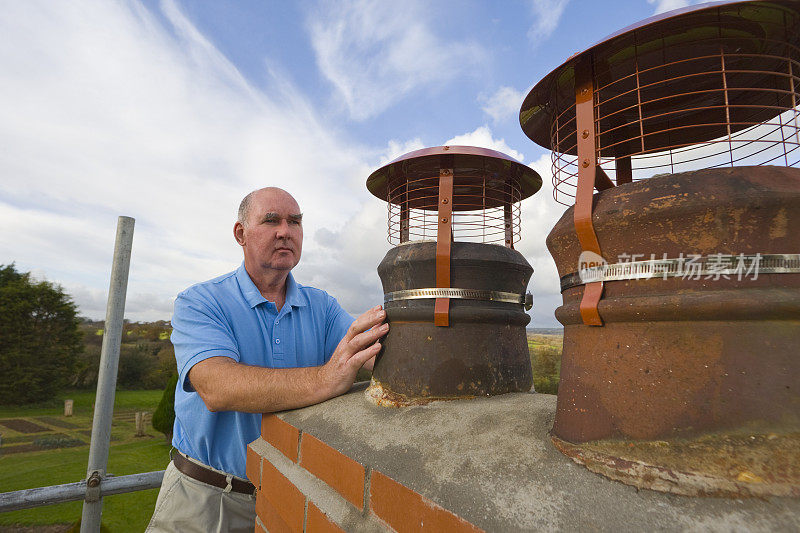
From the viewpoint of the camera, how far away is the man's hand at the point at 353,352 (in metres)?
1.77

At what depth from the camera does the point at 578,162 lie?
42.8 inches

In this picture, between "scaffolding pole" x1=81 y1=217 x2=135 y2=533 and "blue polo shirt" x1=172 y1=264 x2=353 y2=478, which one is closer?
"blue polo shirt" x1=172 y1=264 x2=353 y2=478

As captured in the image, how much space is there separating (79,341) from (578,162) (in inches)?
1167

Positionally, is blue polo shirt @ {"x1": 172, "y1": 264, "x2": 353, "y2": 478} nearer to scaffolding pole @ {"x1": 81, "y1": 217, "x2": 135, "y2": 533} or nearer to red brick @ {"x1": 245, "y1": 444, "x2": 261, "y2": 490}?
red brick @ {"x1": 245, "y1": 444, "x2": 261, "y2": 490}

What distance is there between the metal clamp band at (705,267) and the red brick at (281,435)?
49.5 inches

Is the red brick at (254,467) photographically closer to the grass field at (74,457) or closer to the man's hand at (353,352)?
the man's hand at (353,352)

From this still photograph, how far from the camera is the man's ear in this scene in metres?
2.67

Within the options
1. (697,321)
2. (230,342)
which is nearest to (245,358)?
(230,342)

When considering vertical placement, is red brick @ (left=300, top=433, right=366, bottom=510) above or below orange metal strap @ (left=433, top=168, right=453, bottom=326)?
below

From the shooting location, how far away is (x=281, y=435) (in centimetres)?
172

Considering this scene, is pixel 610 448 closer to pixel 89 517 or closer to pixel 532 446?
pixel 532 446

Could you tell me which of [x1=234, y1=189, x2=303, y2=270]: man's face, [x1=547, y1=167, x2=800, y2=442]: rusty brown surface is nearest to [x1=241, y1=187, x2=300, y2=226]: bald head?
[x1=234, y1=189, x2=303, y2=270]: man's face

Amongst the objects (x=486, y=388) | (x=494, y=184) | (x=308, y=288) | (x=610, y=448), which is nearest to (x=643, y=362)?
(x=610, y=448)

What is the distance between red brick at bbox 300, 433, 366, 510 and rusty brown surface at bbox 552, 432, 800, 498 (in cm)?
67
